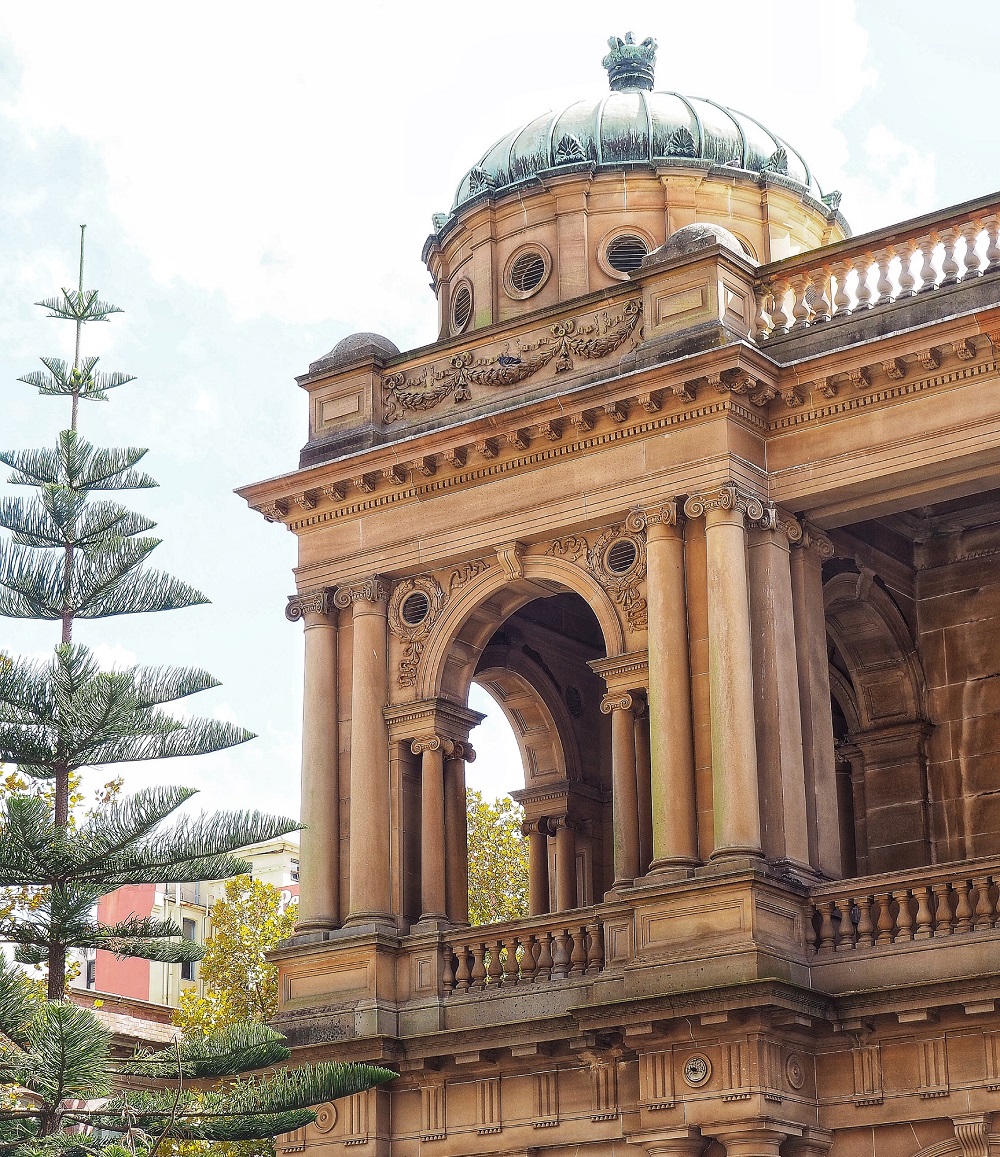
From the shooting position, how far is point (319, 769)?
20609mm

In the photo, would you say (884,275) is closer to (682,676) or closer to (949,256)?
(949,256)

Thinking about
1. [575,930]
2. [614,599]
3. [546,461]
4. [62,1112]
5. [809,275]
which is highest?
[809,275]

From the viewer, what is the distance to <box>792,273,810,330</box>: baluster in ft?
64.6

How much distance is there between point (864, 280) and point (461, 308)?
5.70m

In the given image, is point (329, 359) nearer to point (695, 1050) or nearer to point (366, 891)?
point (366, 891)

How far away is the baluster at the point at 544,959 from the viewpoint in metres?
→ 19.0

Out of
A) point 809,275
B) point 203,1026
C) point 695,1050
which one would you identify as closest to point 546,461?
point 809,275

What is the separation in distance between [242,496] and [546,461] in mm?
3467

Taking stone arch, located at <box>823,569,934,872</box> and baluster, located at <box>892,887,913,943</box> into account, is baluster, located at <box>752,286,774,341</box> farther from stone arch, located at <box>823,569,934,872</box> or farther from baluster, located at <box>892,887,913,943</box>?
baluster, located at <box>892,887,913,943</box>

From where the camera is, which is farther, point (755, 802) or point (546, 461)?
point (546, 461)

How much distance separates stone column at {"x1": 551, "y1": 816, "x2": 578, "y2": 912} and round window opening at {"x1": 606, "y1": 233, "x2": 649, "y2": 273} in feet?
19.8

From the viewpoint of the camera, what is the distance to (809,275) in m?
19.8

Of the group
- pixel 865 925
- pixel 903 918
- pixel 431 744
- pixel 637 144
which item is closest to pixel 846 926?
pixel 865 925

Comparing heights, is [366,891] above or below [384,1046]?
above
